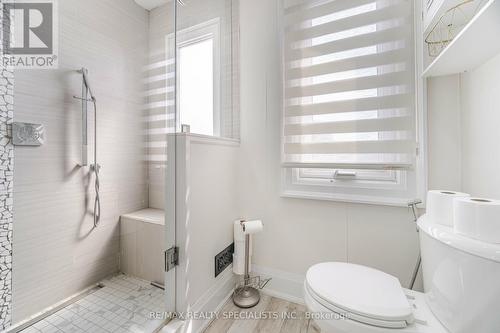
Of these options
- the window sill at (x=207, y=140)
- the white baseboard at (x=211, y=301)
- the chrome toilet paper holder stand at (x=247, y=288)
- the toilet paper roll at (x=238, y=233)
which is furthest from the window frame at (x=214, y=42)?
the white baseboard at (x=211, y=301)

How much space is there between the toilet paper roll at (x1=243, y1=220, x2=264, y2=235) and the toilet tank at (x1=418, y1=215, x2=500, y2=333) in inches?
34.5

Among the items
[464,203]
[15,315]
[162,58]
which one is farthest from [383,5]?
[15,315]

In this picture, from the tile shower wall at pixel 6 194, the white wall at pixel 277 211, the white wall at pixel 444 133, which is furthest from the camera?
the white wall at pixel 277 211

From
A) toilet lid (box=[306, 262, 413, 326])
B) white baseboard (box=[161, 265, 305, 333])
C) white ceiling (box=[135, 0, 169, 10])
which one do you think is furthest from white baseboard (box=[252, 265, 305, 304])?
white ceiling (box=[135, 0, 169, 10])

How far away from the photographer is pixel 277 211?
1462 millimetres

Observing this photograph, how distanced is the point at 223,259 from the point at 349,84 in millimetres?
1396

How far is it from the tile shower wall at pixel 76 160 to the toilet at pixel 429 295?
3.65 feet

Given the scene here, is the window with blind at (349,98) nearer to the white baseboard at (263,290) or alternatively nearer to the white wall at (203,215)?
the white wall at (203,215)

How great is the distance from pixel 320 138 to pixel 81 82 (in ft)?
4.68

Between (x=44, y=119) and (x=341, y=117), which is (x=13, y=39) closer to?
(x=44, y=119)

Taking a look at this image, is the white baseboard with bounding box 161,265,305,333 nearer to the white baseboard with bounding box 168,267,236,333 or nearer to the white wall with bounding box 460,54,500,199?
the white baseboard with bounding box 168,267,236,333

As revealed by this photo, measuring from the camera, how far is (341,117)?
1.25 m

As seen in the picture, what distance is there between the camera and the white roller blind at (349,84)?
1133mm

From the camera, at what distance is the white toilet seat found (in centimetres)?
70
